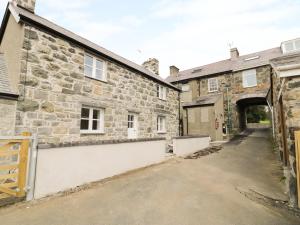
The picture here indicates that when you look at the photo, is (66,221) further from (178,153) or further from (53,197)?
(178,153)

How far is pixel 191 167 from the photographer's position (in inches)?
278

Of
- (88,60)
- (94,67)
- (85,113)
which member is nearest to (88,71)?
(94,67)

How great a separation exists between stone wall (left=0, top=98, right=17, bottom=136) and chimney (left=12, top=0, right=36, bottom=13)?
472 cm

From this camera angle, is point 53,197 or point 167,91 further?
point 167,91

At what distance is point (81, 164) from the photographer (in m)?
4.94

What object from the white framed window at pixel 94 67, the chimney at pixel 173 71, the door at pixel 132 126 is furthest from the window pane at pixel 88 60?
the chimney at pixel 173 71

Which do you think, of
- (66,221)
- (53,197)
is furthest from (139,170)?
(66,221)

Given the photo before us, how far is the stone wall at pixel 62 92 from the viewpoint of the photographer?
233 inches

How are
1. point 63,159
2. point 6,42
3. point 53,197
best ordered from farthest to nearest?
point 6,42, point 63,159, point 53,197

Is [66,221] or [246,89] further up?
[246,89]

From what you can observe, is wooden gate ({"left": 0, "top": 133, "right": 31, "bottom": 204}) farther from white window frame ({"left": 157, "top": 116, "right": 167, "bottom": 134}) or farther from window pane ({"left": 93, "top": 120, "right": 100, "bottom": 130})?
white window frame ({"left": 157, "top": 116, "right": 167, "bottom": 134})

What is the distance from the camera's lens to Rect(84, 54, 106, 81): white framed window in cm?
802

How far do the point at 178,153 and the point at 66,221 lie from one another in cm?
712

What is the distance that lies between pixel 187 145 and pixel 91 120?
596cm
